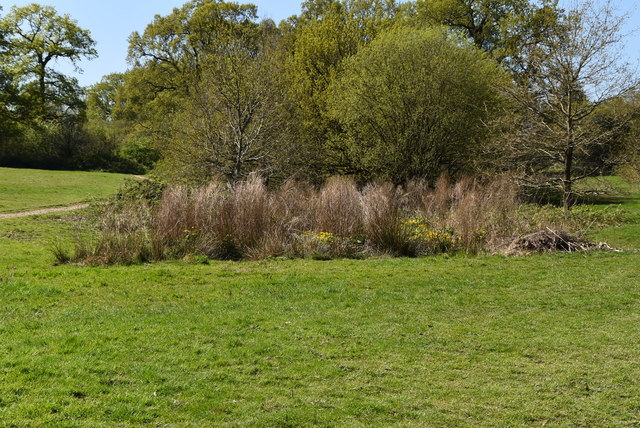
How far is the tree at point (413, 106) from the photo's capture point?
76.3ft

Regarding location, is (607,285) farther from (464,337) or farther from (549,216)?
(549,216)

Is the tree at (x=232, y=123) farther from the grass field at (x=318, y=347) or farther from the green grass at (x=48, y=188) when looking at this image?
the grass field at (x=318, y=347)

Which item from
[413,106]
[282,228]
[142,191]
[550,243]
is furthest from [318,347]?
[413,106]

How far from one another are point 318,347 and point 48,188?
2690 centimetres

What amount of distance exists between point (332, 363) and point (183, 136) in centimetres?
1828

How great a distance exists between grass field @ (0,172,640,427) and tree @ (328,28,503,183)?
43.1ft

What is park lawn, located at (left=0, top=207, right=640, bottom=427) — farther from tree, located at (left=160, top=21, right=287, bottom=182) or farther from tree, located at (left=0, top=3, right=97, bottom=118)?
tree, located at (left=0, top=3, right=97, bottom=118)

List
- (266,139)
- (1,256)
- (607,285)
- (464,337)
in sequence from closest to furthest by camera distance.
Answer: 1. (464,337)
2. (607,285)
3. (1,256)
4. (266,139)

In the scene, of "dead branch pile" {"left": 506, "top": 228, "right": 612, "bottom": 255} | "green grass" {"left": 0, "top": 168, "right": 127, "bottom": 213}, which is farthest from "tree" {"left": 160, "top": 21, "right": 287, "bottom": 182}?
"dead branch pile" {"left": 506, "top": 228, "right": 612, "bottom": 255}

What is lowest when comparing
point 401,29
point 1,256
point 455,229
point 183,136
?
point 1,256

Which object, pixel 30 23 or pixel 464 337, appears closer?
pixel 464 337

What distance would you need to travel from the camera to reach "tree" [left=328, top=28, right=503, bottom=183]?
76.3ft

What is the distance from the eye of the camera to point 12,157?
43219 mm

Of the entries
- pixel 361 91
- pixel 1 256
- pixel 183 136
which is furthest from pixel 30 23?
pixel 1 256
